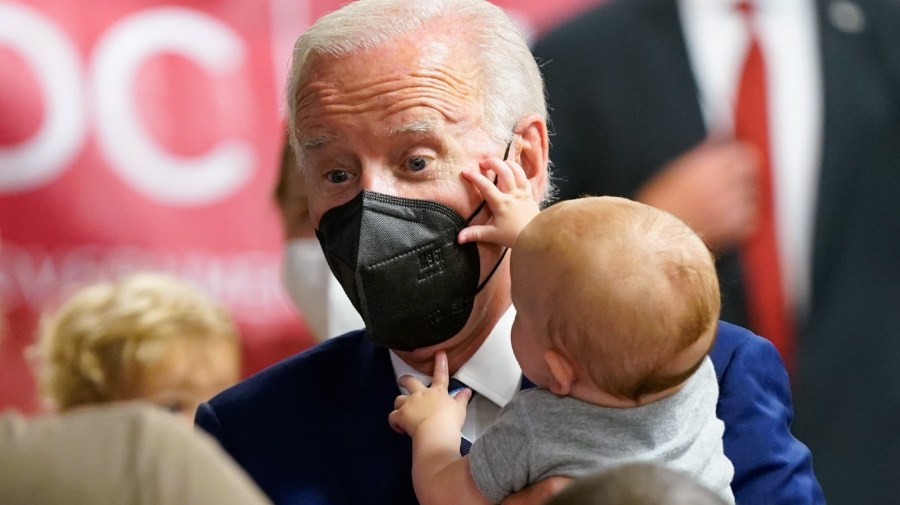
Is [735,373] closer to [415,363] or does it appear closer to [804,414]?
[415,363]

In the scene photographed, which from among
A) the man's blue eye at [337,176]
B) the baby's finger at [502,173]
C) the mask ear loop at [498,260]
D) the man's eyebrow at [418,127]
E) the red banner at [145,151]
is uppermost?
the man's eyebrow at [418,127]

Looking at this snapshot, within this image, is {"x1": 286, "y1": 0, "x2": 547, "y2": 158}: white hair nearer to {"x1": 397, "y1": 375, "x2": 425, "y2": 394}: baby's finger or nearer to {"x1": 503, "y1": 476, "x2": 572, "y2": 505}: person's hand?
{"x1": 397, "y1": 375, "x2": 425, "y2": 394}: baby's finger

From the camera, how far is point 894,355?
433 centimetres

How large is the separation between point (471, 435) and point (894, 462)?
233 cm

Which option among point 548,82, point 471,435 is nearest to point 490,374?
point 471,435

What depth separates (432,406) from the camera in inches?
89.6

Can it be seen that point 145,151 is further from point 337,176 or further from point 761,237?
point 337,176

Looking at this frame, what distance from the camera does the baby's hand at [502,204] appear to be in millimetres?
2339

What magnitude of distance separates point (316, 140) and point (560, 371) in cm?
62

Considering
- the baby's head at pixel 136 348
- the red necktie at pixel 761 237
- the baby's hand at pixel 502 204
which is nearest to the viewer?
the baby's hand at pixel 502 204

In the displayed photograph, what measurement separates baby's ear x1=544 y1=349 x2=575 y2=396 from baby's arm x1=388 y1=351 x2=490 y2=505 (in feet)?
0.63

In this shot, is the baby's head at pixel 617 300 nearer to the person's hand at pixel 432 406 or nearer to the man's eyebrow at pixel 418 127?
the person's hand at pixel 432 406

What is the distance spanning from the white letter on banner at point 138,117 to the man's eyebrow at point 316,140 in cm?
183

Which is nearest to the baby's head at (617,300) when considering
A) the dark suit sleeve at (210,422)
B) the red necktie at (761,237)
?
the dark suit sleeve at (210,422)
